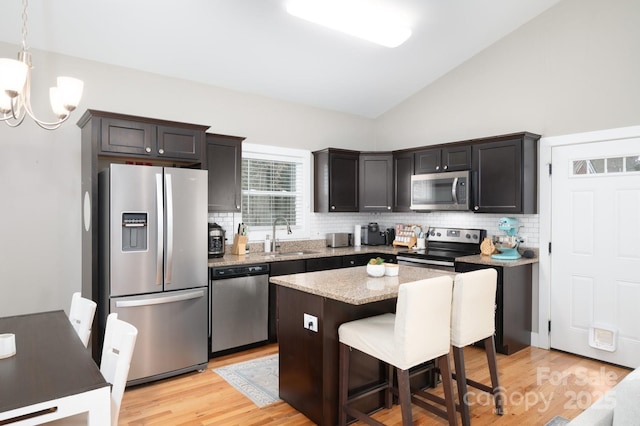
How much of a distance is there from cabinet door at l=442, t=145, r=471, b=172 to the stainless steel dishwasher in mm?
2529

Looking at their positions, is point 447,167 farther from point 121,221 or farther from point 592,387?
point 121,221

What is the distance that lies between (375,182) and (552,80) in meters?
2.43

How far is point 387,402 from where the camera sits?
9.73 feet

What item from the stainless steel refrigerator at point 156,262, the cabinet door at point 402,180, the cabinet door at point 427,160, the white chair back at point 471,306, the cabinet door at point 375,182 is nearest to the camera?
the white chair back at point 471,306

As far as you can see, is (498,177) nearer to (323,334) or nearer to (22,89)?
(323,334)

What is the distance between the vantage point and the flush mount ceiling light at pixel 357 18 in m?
3.57

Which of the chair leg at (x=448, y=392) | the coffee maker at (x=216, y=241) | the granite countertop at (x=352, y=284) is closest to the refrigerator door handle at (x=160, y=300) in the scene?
the coffee maker at (x=216, y=241)

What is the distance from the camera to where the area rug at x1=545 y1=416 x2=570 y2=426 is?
8.92 ft

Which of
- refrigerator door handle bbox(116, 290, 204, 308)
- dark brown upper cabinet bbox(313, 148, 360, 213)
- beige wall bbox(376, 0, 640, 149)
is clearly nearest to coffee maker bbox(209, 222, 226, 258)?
refrigerator door handle bbox(116, 290, 204, 308)

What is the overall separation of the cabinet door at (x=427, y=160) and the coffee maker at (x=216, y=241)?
106 inches

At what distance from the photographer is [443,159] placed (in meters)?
5.01

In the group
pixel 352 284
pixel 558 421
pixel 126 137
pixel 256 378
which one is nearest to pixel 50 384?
pixel 352 284

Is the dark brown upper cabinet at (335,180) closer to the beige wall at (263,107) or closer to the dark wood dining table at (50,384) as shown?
the beige wall at (263,107)

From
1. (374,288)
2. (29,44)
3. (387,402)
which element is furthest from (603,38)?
(29,44)
